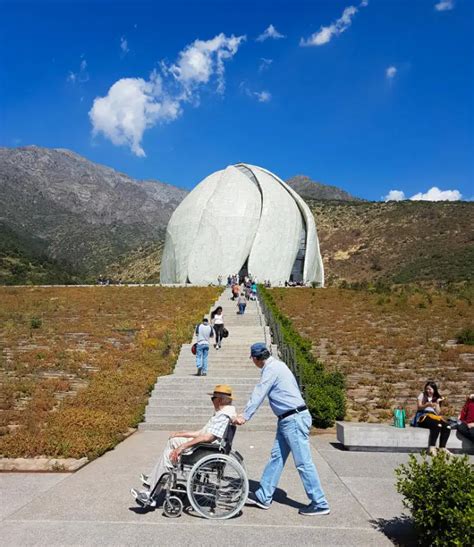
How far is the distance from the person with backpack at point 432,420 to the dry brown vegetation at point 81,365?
3.96 metres

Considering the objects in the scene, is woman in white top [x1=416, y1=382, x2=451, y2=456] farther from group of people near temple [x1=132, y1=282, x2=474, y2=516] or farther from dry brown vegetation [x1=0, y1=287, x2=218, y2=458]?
dry brown vegetation [x1=0, y1=287, x2=218, y2=458]

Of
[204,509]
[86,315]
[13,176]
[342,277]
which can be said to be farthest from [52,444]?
[13,176]

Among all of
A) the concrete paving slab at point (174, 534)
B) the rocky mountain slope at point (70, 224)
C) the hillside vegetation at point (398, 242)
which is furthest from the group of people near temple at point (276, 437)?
the rocky mountain slope at point (70, 224)

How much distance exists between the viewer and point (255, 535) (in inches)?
155

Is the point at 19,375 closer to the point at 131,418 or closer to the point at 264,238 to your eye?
the point at 131,418

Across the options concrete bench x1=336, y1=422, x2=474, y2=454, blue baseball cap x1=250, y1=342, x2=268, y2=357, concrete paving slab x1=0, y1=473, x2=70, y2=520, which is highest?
blue baseball cap x1=250, y1=342, x2=268, y2=357

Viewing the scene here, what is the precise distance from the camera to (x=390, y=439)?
6727 millimetres

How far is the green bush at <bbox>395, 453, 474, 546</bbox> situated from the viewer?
3121mm

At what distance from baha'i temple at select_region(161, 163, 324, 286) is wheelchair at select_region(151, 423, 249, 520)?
30.5 meters

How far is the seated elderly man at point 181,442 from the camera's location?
14.1ft

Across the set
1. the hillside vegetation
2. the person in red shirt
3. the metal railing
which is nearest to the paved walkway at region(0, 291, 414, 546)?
the person in red shirt

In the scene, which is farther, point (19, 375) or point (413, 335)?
point (413, 335)

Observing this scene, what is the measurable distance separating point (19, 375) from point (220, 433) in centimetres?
740

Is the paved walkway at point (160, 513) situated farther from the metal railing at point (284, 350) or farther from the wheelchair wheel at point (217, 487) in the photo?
the metal railing at point (284, 350)
